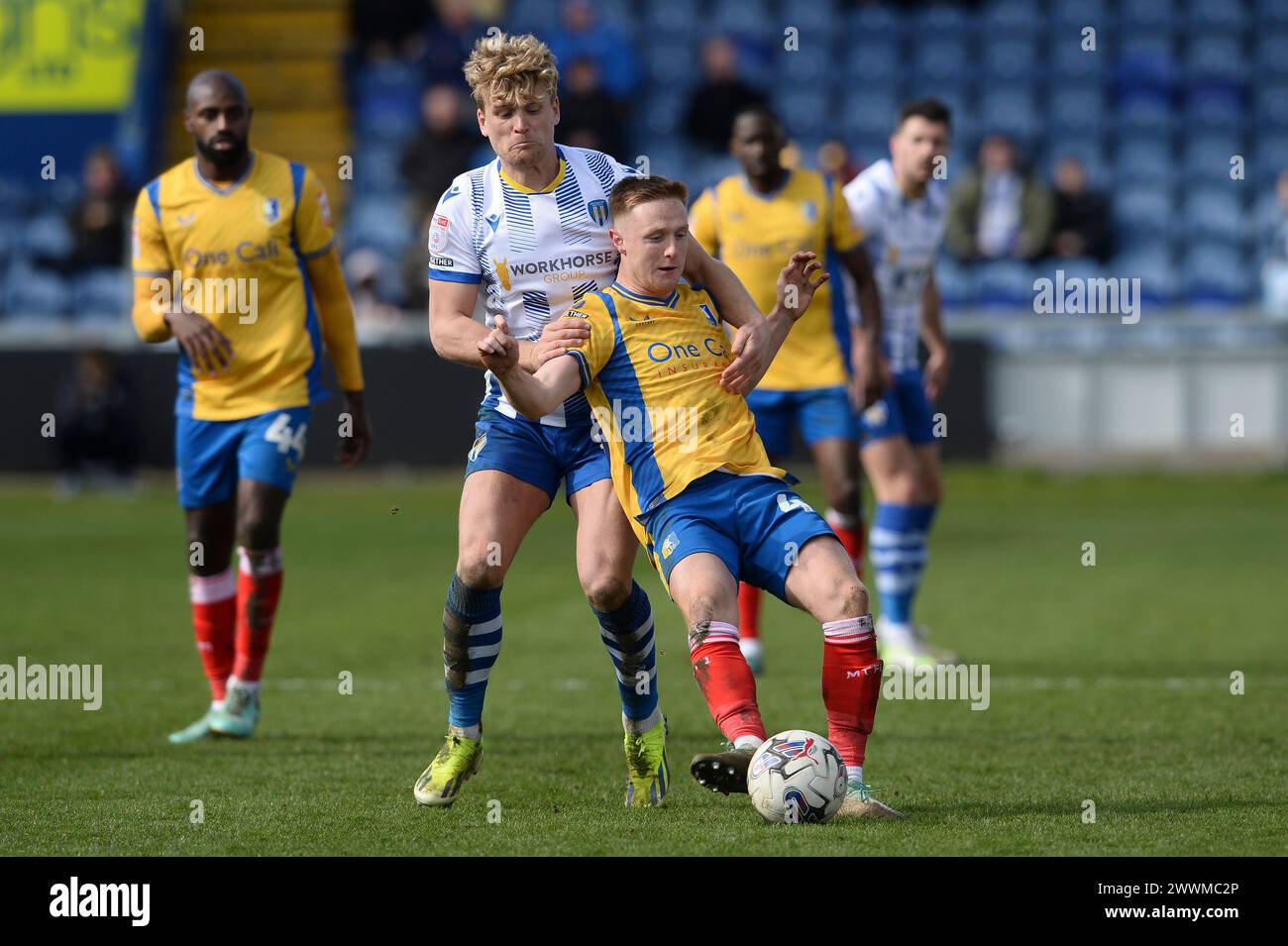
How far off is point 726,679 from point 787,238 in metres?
3.83

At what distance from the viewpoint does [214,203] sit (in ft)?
23.8

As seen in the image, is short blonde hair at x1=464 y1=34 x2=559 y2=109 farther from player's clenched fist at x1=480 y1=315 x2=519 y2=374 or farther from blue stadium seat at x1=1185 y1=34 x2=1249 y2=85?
blue stadium seat at x1=1185 y1=34 x2=1249 y2=85

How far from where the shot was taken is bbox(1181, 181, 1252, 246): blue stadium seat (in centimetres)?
2055

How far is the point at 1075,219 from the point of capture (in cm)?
1933

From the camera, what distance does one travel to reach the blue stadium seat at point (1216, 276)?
20.0 metres

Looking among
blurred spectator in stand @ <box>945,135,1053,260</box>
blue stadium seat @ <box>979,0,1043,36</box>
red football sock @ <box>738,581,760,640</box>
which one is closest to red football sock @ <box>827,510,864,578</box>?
red football sock @ <box>738,581,760,640</box>

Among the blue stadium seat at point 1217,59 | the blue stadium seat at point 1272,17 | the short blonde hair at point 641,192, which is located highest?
the blue stadium seat at point 1272,17

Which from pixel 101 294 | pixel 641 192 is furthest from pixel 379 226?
pixel 641 192

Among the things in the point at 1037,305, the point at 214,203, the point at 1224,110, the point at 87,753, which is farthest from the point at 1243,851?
the point at 1224,110

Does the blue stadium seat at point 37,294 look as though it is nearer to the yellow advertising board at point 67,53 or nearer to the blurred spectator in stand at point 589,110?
the yellow advertising board at point 67,53

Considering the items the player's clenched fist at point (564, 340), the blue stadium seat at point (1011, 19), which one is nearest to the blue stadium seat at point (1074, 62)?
the blue stadium seat at point (1011, 19)

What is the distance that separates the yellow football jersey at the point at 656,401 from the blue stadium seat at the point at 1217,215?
53.1 ft

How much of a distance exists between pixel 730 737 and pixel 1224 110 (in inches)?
700

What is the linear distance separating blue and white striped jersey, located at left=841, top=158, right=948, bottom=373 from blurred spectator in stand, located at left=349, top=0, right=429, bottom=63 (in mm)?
14563
